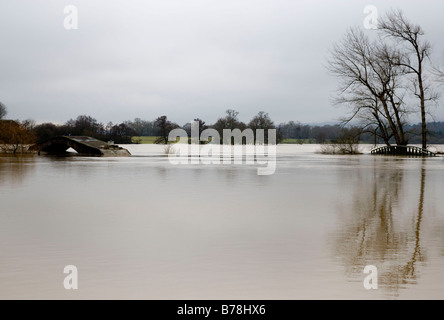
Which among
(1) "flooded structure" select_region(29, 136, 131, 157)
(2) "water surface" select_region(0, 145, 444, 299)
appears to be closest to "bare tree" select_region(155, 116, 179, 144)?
(1) "flooded structure" select_region(29, 136, 131, 157)

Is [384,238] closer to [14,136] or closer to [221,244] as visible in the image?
[221,244]

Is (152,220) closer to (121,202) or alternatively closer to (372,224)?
(121,202)

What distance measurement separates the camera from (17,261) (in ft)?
20.3

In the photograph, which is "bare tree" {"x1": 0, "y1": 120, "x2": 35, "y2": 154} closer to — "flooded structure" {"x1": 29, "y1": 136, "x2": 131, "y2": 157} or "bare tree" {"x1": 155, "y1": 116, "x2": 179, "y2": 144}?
"flooded structure" {"x1": 29, "y1": 136, "x2": 131, "y2": 157}

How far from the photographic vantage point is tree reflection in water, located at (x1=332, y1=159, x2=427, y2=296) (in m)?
5.66

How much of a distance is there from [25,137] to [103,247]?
128 feet

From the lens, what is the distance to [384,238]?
25.0 feet

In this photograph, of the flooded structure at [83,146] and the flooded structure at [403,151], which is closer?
the flooded structure at [83,146]

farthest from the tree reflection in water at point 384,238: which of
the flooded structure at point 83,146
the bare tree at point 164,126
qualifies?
the bare tree at point 164,126

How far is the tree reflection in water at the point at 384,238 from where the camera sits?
566 centimetres

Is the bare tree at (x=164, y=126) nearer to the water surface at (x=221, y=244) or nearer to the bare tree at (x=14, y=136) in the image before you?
the bare tree at (x=14, y=136)

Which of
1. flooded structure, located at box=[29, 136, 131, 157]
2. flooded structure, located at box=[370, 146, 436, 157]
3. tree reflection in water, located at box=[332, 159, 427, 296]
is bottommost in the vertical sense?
tree reflection in water, located at box=[332, 159, 427, 296]

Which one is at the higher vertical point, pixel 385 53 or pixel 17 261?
pixel 385 53

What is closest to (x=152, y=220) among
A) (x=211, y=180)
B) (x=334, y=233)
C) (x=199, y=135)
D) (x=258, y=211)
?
(x=258, y=211)
